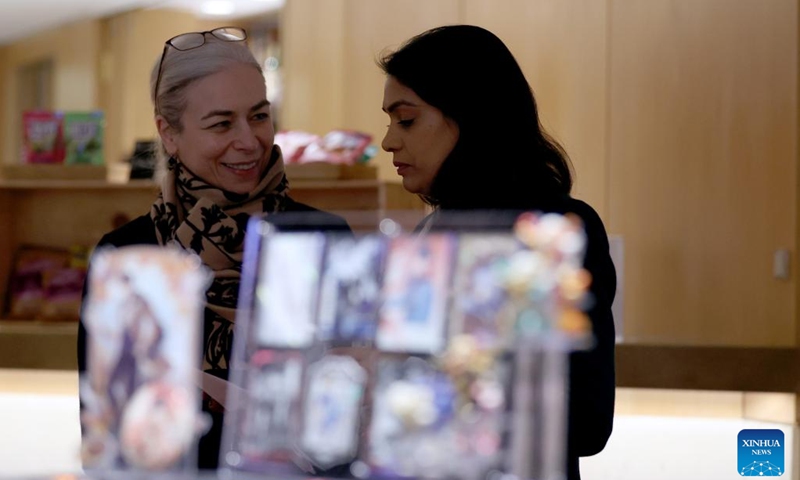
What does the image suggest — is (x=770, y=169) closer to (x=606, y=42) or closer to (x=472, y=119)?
(x=606, y=42)

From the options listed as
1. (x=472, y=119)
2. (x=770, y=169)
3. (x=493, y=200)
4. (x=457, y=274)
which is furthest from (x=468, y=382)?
(x=770, y=169)

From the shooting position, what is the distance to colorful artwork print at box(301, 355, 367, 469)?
1002 millimetres

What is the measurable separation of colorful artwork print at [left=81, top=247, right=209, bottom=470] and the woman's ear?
0.38 metres

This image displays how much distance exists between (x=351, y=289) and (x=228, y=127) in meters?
0.45

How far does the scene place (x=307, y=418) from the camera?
3.29 feet

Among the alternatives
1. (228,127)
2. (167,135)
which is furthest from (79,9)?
(228,127)

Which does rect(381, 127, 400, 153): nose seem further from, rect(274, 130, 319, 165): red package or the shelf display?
rect(274, 130, 319, 165): red package

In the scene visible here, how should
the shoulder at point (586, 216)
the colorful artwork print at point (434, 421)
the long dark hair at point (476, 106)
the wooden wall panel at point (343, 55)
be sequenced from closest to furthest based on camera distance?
the colorful artwork print at point (434, 421)
the shoulder at point (586, 216)
the long dark hair at point (476, 106)
the wooden wall panel at point (343, 55)

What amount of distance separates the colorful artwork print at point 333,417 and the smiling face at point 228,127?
46cm

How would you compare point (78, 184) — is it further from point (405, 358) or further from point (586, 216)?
point (405, 358)

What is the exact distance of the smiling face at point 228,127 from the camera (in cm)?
138

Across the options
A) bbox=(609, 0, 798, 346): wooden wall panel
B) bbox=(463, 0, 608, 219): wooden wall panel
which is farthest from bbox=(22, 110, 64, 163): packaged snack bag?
bbox=(609, 0, 798, 346): wooden wall panel

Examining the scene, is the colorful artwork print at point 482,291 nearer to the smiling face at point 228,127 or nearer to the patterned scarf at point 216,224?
the patterned scarf at point 216,224

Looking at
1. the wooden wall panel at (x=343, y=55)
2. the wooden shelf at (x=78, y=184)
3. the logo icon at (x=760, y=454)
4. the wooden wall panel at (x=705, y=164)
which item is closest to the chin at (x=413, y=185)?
the logo icon at (x=760, y=454)
